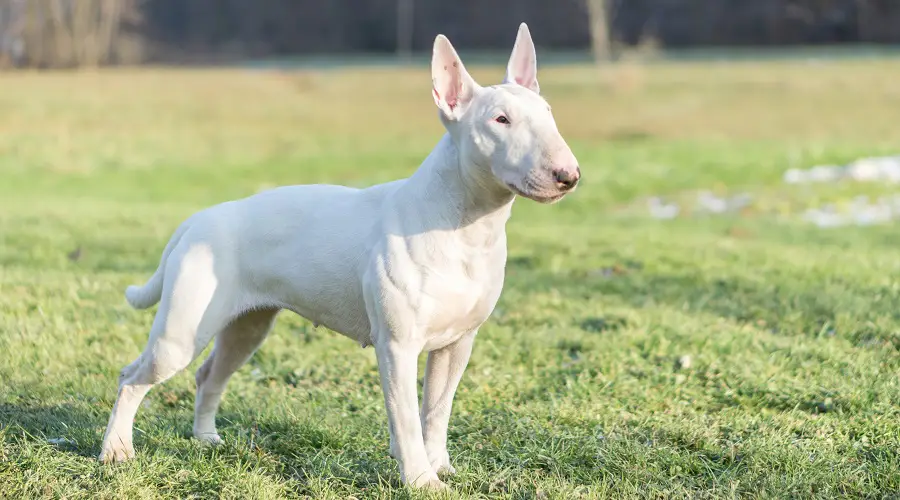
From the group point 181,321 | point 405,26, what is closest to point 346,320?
point 181,321

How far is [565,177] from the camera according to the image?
3602 millimetres

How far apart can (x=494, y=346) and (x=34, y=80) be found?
20116 mm

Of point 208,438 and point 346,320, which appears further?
point 208,438

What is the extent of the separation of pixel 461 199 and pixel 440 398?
0.89 m

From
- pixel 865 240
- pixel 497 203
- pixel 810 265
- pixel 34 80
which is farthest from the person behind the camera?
pixel 34 80

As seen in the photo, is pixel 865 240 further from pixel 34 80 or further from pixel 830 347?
pixel 34 80

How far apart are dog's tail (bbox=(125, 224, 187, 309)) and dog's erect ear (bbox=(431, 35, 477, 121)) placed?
138 centimetres

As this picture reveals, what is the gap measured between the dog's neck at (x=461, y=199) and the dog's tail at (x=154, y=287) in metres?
1.22

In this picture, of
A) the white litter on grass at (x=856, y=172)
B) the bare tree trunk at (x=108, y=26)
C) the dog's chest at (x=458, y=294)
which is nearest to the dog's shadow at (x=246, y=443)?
the dog's chest at (x=458, y=294)

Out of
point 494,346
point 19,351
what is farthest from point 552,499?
point 19,351

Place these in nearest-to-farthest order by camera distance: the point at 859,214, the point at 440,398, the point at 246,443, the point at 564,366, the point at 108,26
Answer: the point at 440,398 → the point at 246,443 → the point at 564,366 → the point at 859,214 → the point at 108,26

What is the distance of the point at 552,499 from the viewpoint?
405 cm

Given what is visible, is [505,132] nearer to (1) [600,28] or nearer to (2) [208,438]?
(2) [208,438]

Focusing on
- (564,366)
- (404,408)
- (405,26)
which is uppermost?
(404,408)
